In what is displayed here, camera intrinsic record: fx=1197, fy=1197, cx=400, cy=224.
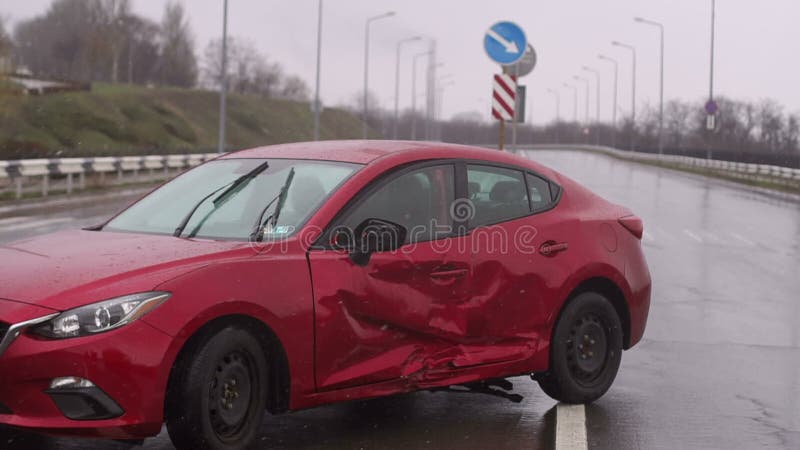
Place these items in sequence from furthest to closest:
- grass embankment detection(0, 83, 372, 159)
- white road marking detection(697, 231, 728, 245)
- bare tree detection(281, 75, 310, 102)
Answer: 1. bare tree detection(281, 75, 310, 102)
2. grass embankment detection(0, 83, 372, 159)
3. white road marking detection(697, 231, 728, 245)

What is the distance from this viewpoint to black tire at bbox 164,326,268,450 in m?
5.10

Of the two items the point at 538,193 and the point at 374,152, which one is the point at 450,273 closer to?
the point at 374,152

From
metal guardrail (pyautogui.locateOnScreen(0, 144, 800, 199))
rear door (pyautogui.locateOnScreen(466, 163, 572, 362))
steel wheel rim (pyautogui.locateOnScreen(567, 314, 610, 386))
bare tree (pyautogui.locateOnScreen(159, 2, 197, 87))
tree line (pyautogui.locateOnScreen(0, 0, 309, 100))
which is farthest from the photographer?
bare tree (pyautogui.locateOnScreen(159, 2, 197, 87))

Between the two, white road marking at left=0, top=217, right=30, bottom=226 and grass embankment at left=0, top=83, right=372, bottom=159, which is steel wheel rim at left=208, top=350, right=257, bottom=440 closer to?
white road marking at left=0, top=217, right=30, bottom=226

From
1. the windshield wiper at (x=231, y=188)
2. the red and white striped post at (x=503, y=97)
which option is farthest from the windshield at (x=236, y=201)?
the red and white striped post at (x=503, y=97)

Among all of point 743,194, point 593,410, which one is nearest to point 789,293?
point 593,410

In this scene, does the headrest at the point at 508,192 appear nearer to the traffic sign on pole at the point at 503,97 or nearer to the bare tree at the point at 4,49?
the traffic sign on pole at the point at 503,97

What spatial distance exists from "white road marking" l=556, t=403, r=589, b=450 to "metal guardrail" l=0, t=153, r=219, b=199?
15920 mm

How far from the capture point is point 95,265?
5258 millimetres

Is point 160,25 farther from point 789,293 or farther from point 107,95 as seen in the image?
point 789,293

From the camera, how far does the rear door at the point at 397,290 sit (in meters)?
5.67

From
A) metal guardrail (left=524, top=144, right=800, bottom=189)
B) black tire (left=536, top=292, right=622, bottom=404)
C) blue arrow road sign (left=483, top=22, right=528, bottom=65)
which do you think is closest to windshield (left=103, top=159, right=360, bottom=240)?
black tire (left=536, top=292, right=622, bottom=404)

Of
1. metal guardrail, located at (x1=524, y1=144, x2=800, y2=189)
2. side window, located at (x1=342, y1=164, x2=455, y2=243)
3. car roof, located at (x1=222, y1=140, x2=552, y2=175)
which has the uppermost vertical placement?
metal guardrail, located at (x1=524, y1=144, x2=800, y2=189)

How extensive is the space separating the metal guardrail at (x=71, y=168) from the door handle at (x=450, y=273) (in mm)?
16231
